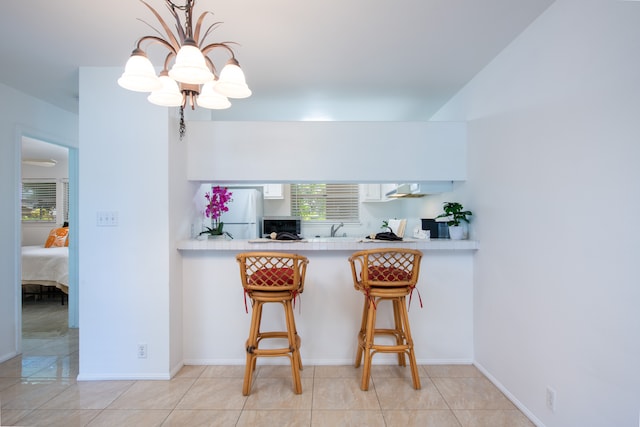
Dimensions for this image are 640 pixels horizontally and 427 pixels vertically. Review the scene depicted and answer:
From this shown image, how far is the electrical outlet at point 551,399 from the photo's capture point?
177cm

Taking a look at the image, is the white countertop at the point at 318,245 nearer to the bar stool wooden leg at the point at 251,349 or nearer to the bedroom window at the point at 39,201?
the bar stool wooden leg at the point at 251,349

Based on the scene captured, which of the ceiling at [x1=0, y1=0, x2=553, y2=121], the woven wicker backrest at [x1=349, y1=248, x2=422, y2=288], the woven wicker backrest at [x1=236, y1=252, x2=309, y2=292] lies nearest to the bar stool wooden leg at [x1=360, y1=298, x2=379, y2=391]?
the woven wicker backrest at [x1=349, y1=248, x2=422, y2=288]

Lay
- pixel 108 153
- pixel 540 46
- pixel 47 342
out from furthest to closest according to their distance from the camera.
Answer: pixel 47 342 < pixel 108 153 < pixel 540 46

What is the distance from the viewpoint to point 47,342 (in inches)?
129

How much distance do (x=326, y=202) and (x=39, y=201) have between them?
613cm

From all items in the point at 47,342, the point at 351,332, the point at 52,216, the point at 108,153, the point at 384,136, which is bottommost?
the point at 47,342

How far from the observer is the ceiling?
183 centimetres

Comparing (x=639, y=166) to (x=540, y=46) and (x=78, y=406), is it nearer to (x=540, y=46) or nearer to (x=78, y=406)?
(x=540, y=46)

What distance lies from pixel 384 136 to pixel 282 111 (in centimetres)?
129

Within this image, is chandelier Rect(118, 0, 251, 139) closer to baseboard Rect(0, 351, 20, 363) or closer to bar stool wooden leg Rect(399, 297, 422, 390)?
bar stool wooden leg Rect(399, 297, 422, 390)

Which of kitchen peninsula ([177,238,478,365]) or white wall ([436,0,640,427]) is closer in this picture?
white wall ([436,0,640,427])

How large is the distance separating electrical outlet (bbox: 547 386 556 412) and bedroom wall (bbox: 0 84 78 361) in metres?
4.22

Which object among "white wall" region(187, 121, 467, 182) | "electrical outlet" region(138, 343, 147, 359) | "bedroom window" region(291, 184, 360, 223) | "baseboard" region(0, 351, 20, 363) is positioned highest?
"white wall" region(187, 121, 467, 182)

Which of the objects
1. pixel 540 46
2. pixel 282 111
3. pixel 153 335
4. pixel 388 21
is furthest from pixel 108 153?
pixel 540 46
